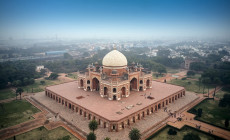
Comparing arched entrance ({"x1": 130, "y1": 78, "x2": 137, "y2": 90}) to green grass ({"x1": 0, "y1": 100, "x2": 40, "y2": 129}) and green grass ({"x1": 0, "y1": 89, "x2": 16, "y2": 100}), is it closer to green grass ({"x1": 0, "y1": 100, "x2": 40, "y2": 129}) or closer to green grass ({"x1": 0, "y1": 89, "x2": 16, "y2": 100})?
green grass ({"x1": 0, "y1": 100, "x2": 40, "y2": 129})

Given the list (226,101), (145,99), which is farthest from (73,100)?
(226,101)

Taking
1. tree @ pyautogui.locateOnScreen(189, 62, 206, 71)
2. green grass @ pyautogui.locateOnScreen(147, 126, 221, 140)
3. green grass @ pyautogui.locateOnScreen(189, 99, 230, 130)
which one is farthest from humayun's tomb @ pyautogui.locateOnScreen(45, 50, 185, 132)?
tree @ pyautogui.locateOnScreen(189, 62, 206, 71)

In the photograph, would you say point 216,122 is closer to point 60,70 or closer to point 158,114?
point 158,114

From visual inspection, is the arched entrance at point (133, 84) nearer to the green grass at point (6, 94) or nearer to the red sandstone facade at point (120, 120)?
the red sandstone facade at point (120, 120)

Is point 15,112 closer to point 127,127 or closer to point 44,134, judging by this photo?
point 44,134

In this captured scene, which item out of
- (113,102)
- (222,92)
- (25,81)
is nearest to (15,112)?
(25,81)

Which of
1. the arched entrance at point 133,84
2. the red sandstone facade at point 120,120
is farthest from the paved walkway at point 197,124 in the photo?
the arched entrance at point 133,84
